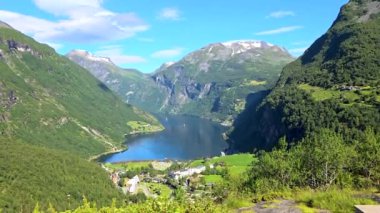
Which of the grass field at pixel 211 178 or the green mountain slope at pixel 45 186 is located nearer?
the green mountain slope at pixel 45 186

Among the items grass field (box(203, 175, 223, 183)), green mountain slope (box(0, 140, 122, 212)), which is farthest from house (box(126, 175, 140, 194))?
grass field (box(203, 175, 223, 183))

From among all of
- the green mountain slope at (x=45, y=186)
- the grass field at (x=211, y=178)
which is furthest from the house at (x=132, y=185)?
the grass field at (x=211, y=178)

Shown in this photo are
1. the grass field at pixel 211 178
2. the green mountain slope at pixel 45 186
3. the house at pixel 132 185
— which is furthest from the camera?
the house at pixel 132 185

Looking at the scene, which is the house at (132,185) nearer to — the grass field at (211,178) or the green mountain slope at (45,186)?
the green mountain slope at (45,186)

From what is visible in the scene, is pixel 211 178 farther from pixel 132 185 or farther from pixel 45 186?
pixel 45 186

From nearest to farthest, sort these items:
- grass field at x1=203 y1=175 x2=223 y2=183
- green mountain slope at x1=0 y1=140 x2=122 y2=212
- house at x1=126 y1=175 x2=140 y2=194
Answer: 1. green mountain slope at x1=0 y1=140 x2=122 y2=212
2. grass field at x1=203 y1=175 x2=223 y2=183
3. house at x1=126 y1=175 x2=140 y2=194

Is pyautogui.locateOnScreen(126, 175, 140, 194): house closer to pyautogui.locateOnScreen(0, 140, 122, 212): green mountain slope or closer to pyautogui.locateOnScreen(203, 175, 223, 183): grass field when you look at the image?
pyautogui.locateOnScreen(0, 140, 122, 212): green mountain slope

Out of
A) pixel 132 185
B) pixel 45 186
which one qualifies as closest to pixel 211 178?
pixel 132 185

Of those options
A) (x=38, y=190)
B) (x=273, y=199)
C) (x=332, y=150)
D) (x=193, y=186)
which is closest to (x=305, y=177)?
(x=332, y=150)

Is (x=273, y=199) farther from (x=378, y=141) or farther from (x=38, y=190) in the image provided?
(x=38, y=190)

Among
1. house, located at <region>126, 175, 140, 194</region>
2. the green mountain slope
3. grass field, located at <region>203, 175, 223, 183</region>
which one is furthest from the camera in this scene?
house, located at <region>126, 175, 140, 194</region>

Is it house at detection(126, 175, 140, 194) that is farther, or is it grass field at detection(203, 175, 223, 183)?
house at detection(126, 175, 140, 194)

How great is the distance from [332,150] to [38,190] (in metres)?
139

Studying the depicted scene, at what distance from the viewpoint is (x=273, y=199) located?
86.9 feet
